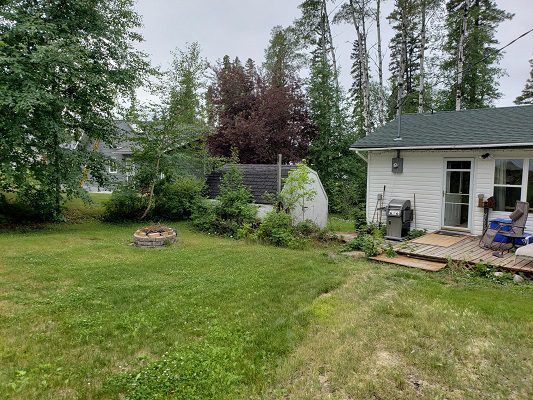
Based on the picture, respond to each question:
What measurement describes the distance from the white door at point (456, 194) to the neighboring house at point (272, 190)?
137 inches

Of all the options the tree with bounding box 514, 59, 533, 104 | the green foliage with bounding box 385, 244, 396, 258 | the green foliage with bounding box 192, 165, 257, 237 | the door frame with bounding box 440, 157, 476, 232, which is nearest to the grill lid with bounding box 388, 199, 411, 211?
the door frame with bounding box 440, 157, 476, 232

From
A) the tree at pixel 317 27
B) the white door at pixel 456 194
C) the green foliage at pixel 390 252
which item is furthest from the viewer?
the tree at pixel 317 27

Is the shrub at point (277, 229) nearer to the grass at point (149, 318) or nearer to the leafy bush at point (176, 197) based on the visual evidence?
the grass at point (149, 318)

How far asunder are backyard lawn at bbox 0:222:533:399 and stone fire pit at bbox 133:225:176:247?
1547 mm

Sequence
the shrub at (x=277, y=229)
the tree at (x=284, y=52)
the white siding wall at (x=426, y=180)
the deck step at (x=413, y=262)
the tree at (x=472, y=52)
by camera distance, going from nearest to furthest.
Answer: the deck step at (x=413, y=262), the white siding wall at (x=426, y=180), the shrub at (x=277, y=229), the tree at (x=472, y=52), the tree at (x=284, y=52)

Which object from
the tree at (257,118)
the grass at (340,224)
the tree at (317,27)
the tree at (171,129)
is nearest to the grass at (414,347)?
the grass at (340,224)

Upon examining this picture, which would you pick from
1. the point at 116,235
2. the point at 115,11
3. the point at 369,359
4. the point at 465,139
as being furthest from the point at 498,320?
the point at 115,11

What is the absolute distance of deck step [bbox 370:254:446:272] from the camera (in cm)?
655

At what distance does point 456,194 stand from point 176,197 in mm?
8725

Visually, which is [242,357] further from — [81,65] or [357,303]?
[81,65]

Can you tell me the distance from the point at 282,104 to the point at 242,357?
1401 cm

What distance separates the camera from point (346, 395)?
8.88 ft

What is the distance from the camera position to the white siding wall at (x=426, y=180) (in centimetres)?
870

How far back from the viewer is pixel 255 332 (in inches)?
150
